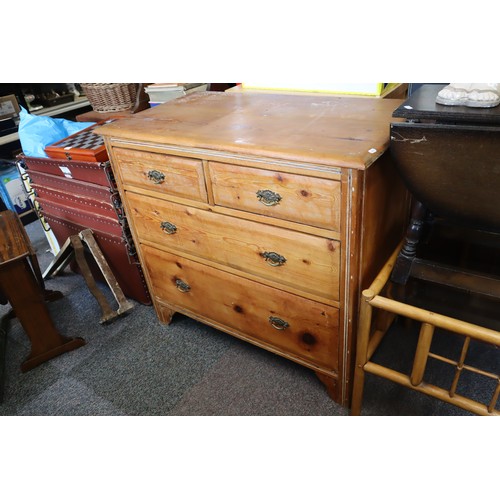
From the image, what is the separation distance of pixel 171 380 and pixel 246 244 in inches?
27.7

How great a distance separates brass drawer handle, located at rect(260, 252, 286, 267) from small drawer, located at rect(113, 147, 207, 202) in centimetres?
27

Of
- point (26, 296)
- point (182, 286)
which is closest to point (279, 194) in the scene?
point (182, 286)

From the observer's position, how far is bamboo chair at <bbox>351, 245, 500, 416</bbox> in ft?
3.33

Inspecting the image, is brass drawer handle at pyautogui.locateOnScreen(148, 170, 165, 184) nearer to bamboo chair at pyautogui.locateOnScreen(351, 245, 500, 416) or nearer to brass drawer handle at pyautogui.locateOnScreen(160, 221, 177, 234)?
brass drawer handle at pyautogui.locateOnScreen(160, 221, 177, 234)

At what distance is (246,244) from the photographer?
1.34m

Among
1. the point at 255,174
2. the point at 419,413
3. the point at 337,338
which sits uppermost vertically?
the point at 255,174

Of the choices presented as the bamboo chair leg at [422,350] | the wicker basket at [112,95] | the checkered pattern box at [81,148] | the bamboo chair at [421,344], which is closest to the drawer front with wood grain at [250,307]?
the bamboo chair at [421,344]

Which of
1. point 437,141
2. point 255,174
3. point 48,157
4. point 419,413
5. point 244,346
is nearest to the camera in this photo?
point 437,141

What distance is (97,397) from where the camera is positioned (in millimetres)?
1615

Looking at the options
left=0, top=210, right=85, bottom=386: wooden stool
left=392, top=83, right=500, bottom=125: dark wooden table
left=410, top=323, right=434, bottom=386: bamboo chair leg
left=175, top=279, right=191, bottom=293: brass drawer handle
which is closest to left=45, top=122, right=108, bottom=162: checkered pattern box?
left=0, top=210, right=85, bottom=386: wooden stool

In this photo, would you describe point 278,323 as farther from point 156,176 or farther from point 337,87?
point 337,87

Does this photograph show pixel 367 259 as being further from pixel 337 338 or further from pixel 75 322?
pixel 75 322

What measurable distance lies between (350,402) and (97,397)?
97 cm

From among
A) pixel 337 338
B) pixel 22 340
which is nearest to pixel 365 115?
pixel 337 338
